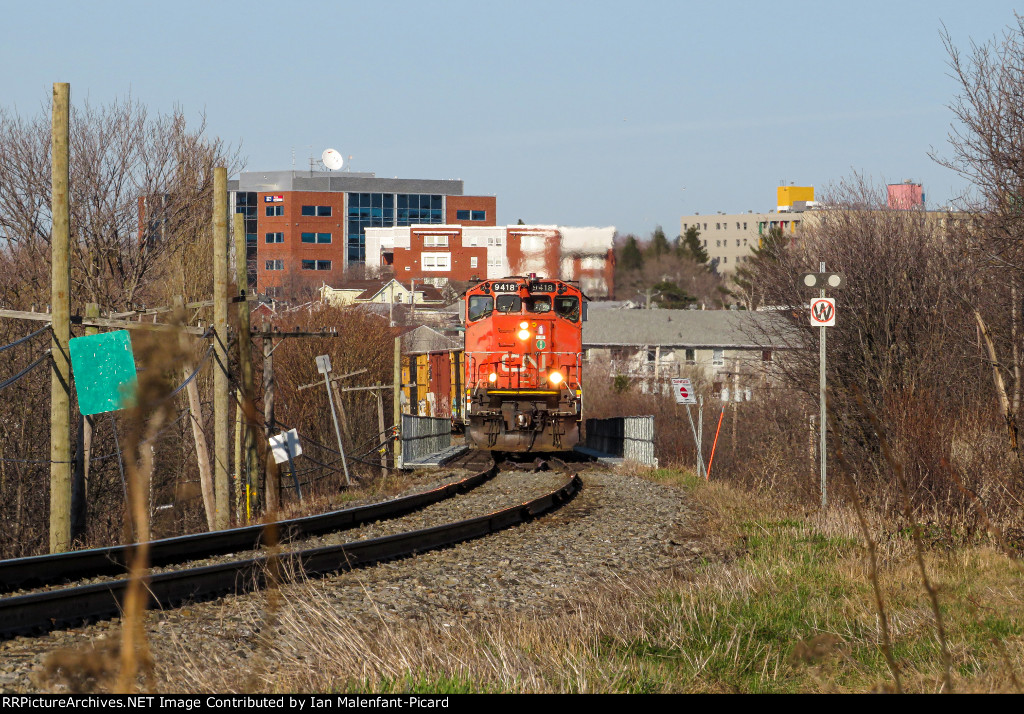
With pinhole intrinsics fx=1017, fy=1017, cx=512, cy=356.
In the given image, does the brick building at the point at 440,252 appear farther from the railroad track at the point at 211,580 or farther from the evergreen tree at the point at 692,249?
the railroad track at the point at 211,580

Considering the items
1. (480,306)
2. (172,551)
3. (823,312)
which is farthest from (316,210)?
(172,551)

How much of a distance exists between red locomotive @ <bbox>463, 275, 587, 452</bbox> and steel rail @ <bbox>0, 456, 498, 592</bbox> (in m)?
7.47

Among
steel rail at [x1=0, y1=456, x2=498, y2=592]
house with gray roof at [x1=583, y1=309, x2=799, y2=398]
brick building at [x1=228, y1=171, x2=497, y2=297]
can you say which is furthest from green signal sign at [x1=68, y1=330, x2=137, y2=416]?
brick building at [x1=228, y1=171, x2=497, y2=297]

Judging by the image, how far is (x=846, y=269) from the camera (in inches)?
891

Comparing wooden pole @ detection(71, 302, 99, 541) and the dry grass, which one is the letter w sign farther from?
wooden pole @ detection(71, 302, 99, 541)

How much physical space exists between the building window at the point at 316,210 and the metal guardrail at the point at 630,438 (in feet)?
282

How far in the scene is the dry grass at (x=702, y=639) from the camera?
198 inches

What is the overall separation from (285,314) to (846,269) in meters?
30.6

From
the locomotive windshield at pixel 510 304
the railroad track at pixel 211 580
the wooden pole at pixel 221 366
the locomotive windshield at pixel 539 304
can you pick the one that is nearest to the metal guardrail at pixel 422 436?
the locomotive windshield at pixel 510 304

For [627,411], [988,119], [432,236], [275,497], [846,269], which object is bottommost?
[627,411]

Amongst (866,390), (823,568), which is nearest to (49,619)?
(823,568)

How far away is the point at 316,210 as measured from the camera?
110 meters
